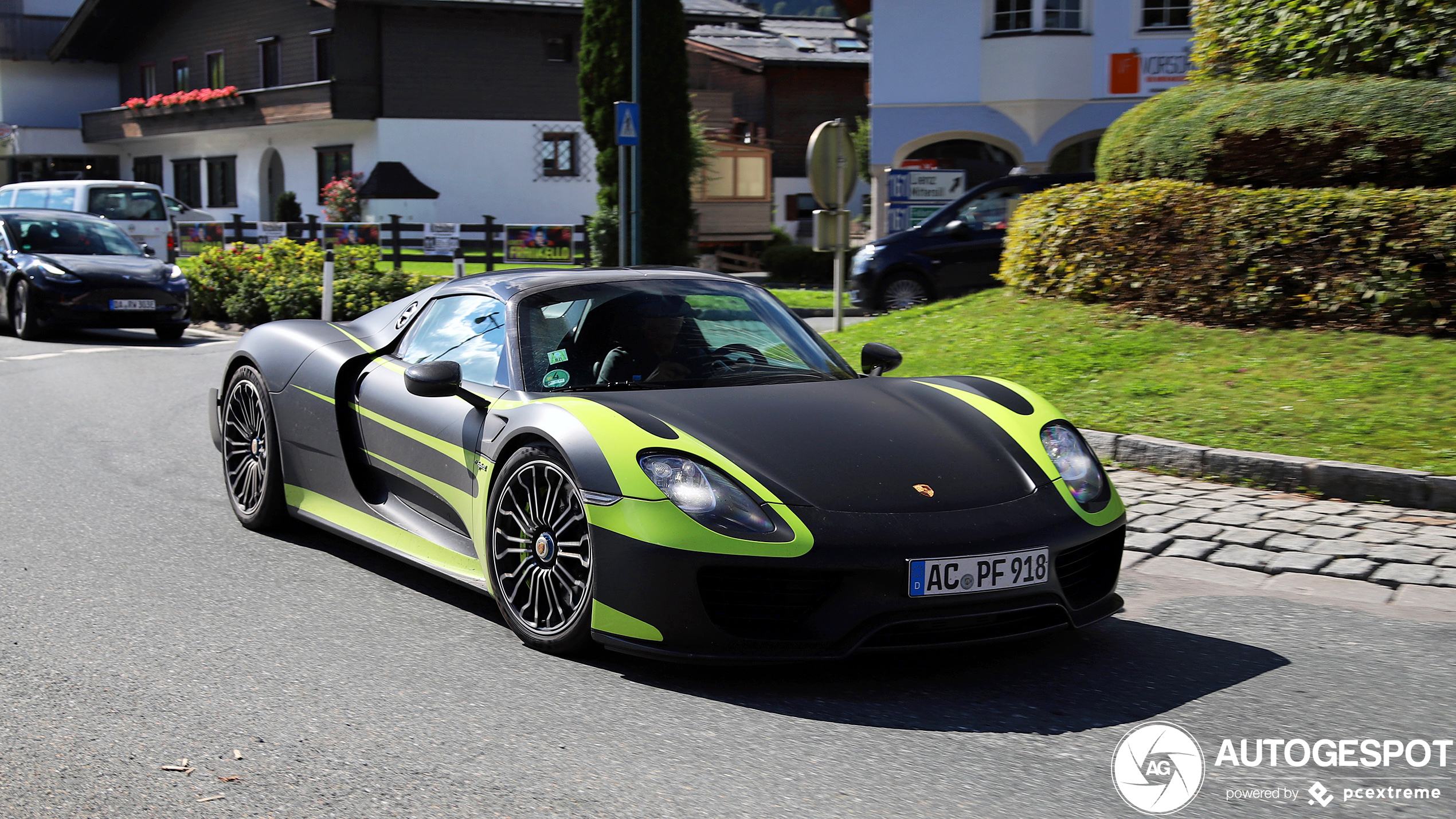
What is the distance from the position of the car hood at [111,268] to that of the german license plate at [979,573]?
46.1 ft

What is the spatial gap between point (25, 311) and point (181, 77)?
113ft

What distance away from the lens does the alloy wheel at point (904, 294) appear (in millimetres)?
16609

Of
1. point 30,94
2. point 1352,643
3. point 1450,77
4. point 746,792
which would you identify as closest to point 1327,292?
point 1450,77

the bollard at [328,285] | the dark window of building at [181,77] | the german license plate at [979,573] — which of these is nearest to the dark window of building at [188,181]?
the dark window of building at [181,77]

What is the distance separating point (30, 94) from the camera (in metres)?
52.2

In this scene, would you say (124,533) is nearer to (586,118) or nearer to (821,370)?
(821,370)

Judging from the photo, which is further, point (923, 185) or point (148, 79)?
point (148, 79)

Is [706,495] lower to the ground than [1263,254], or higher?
lower

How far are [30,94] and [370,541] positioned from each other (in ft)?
178

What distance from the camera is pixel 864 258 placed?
55.3 feet

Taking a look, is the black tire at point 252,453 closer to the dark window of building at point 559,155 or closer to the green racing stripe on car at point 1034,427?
the green racing stripe on car at point 1034,427

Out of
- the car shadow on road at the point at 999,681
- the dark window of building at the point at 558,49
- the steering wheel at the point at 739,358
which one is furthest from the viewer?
the dark window of building at the point at 558,49

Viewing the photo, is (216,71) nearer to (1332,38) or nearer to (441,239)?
(441,239)

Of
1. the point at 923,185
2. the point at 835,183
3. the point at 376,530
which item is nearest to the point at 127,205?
the point at 923,185
